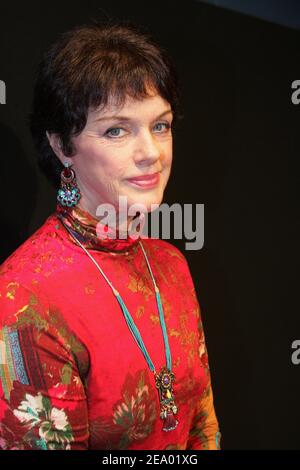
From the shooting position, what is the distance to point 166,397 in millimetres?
1450

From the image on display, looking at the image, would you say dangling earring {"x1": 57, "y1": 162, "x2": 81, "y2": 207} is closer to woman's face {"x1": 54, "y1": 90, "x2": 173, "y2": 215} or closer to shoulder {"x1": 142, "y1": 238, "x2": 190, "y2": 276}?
woman's face {"x1": 54, "y1": 90, "x2": 173, "y2": 215}

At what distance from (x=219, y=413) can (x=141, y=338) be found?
843 mm

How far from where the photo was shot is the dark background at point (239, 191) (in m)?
1.91

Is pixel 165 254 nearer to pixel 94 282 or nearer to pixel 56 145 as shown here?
pixel 94 282

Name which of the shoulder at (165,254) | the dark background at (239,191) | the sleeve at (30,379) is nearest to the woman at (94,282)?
the sleeve at (30,379)

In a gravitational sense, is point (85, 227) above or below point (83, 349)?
above

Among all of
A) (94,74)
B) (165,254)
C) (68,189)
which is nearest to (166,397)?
(165,254)

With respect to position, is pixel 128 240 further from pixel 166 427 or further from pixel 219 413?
pixel 219 413

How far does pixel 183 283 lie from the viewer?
1.65 m

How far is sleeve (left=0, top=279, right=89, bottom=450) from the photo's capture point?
1.31m

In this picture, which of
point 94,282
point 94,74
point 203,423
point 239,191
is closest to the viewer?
point 94,74

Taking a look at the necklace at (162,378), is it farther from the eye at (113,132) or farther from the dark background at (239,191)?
the dark background at (239,191)

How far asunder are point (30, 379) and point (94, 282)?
24 centimetres

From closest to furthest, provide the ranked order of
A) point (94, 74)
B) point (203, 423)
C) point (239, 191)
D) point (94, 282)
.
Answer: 1. point (94, 74)
2. point (94, 282)
3. point (203, 423)
4. point (239, 191)
